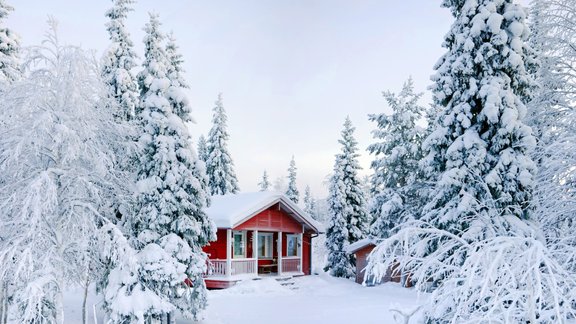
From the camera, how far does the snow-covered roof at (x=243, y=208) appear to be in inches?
1007

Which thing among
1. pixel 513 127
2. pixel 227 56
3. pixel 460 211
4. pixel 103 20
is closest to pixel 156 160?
pixel 103 20

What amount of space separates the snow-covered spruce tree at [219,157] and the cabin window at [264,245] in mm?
13497

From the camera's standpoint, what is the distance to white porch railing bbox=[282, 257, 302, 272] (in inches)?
1201

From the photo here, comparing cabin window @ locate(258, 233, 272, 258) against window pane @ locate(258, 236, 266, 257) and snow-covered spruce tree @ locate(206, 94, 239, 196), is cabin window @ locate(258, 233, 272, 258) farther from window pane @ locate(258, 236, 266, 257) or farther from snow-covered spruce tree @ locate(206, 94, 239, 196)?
snow-covered spruce tree @ locate(206, 94, 239, 196)

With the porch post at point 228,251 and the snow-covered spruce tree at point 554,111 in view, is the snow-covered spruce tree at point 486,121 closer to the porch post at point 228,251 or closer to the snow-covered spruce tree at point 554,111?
the snow-covered spruce tree at point 554,111

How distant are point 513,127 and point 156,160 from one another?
1093 centimetres

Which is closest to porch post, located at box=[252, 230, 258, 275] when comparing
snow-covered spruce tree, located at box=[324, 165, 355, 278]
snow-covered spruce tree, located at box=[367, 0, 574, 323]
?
snow-covered spruce tree, located at box=[324, 165, 355, 278]

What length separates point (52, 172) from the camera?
11883mm

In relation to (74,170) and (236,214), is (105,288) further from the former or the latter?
(236,214)

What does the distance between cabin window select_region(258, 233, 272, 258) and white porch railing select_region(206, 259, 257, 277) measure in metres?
3.67

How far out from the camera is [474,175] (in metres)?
13.7

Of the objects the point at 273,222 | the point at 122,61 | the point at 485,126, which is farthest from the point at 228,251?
the point at 485,126

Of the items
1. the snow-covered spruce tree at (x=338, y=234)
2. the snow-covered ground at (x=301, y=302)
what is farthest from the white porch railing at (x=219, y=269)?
the snow-covered spruce tree at (x=338, y=234)

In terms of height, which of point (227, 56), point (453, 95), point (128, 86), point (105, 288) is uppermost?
point (227, 56)
